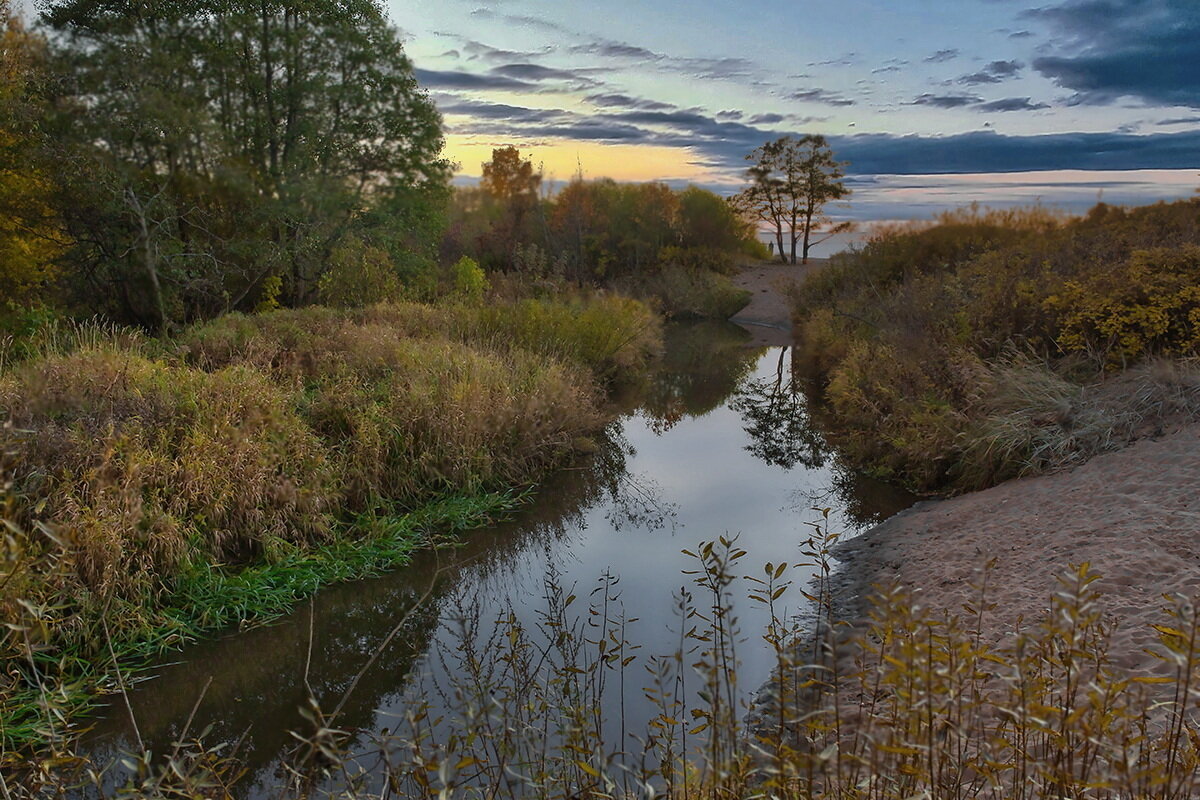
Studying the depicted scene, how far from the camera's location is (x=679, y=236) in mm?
38812

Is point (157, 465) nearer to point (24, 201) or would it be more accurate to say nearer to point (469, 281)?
point (24, 201)

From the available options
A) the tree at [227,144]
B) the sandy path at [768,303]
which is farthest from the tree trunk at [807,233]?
the tree at [227,144]

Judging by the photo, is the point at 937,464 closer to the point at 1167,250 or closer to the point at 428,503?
the point at 1167,250

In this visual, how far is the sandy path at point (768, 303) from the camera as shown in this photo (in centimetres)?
2739

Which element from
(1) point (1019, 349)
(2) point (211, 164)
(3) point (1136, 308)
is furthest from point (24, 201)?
(3) point (1136, 308)

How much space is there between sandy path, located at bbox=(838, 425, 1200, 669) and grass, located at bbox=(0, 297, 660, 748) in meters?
4.64

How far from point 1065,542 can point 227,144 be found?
60.9 ft

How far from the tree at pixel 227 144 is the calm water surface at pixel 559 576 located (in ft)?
34.2

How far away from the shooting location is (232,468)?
24.4ft

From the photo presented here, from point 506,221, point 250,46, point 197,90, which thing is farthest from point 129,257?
point 506,221

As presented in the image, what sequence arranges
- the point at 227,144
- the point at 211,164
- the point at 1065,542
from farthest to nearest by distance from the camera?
the point at 227,144 < the point at 211,164 < the point at 1065,542

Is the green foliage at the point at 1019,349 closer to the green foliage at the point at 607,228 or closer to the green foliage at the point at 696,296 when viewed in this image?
the green foliage at the point at 696,296

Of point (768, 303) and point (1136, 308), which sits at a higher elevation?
point (1136, 308)

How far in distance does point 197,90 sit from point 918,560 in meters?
18.0
